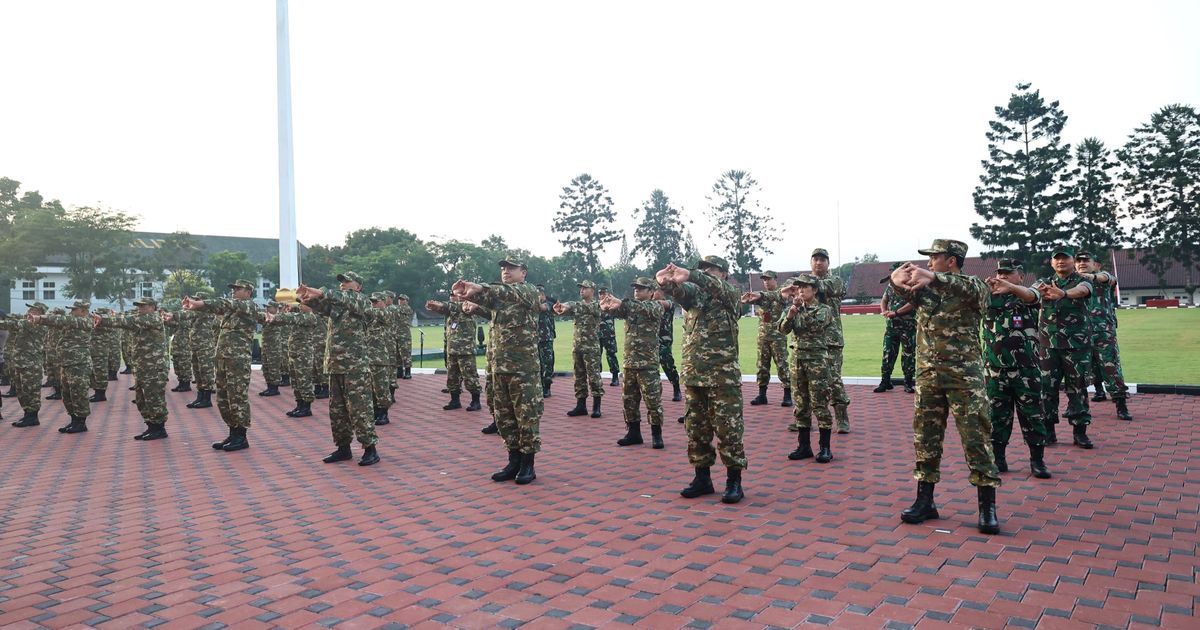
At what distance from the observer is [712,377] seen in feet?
18.3

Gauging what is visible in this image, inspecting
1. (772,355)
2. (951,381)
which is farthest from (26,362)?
(951,381)

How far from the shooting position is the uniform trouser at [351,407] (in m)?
7.33

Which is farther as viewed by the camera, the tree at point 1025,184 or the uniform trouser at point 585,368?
the tree at point 1025,184

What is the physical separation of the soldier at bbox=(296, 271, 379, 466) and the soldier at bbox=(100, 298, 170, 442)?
319 centimetres

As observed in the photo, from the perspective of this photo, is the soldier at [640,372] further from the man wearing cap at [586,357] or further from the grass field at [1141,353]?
the grass field at [1141,353]

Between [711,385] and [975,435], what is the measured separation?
70.4 inches

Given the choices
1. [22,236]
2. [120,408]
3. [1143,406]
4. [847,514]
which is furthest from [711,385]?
[22,236]

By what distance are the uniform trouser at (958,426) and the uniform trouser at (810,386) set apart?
205cm

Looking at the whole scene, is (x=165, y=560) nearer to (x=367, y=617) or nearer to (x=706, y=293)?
(x=367, y=617)

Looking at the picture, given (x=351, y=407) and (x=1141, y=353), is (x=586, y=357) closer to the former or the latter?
(x=351, y=407)

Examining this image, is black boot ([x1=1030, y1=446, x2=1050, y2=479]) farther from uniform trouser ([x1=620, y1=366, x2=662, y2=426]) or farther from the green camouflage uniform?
uniform trouser ([x1=620, y1=366, x2=662, y2=426])

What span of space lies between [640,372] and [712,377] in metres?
2.54

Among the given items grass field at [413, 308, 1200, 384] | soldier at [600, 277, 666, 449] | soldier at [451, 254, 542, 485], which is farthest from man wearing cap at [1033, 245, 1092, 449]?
grass field at [413, 308, 1200, 384]

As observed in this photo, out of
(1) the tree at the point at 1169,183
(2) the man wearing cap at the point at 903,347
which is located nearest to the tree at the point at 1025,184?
(1) the tree at the point at 1169,183
